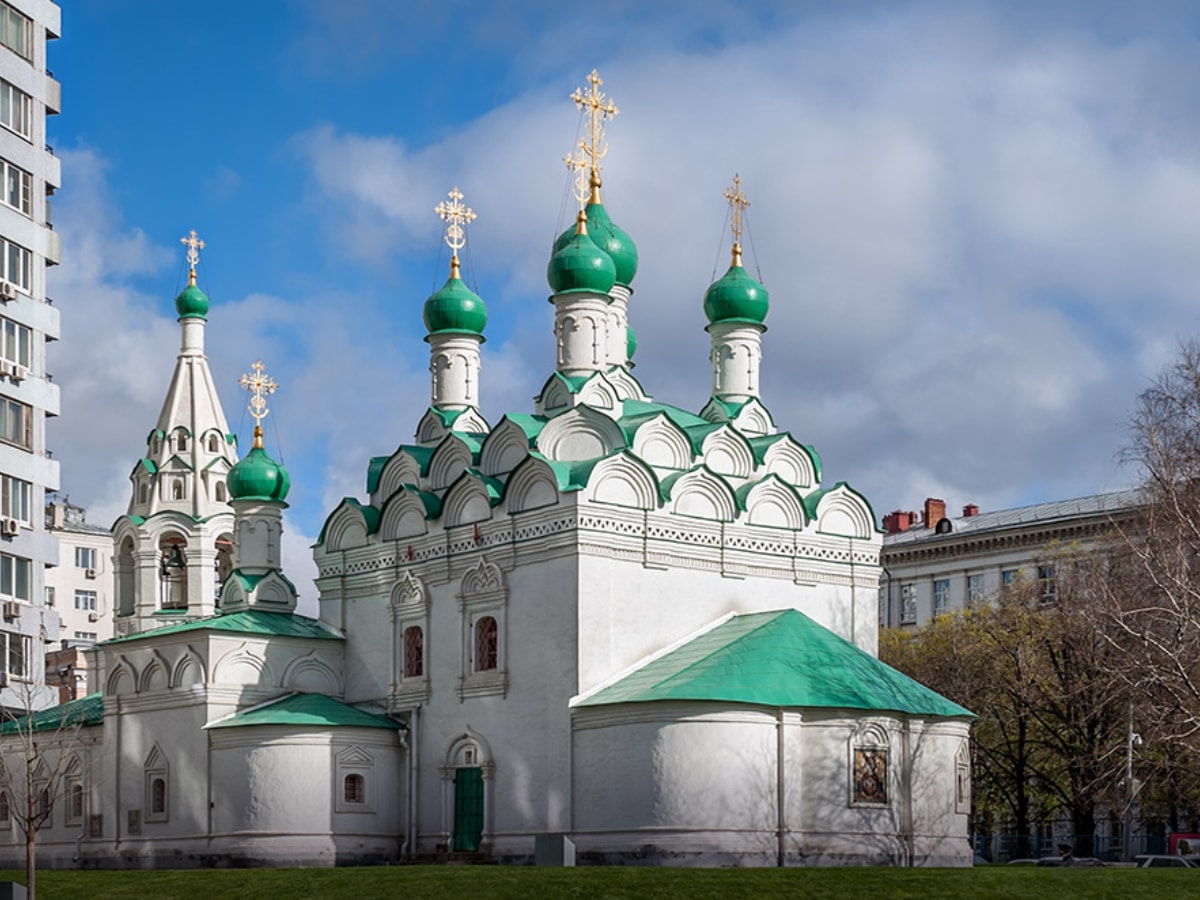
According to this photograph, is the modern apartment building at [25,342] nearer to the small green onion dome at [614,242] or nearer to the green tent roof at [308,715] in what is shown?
the green tent roof at [308,715]

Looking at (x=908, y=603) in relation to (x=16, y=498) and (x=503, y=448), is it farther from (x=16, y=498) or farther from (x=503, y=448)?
(x=16, y=498)

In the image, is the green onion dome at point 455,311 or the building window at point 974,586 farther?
the building window at point 974,586

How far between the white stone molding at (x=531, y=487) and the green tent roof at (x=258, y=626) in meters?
5.40

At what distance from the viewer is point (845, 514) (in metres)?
33.3

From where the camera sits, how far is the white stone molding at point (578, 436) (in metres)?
31.4

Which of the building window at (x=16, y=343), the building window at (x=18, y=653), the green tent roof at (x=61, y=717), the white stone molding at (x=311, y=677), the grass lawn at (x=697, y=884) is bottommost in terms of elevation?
the grass lawn at (x=697, y=884)

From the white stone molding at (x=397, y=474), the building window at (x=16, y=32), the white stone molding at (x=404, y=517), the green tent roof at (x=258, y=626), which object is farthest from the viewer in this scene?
the white stone molding at (x=397, y=474)

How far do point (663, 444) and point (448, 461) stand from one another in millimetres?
4221

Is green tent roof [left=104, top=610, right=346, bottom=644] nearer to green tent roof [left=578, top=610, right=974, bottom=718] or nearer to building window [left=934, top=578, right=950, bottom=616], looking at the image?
green tent roof [left=578, top=610, right=974, bottom=718]

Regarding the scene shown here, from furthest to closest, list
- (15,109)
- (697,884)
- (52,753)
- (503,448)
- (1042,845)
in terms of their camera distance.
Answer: (1042,845)
(52,753)
(503,448)
(15,109)
(697,884)

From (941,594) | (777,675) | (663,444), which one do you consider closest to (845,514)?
(663,444)

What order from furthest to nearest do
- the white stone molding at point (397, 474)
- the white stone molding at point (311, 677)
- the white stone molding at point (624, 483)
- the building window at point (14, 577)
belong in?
the white stone molding at point (397, 474) < the white stone molding at point (311, 677) < the building window at point (14, 577) < the white stone molding at point (624, 483)

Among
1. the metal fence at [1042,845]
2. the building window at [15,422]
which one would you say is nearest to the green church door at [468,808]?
the building window at [15,422]

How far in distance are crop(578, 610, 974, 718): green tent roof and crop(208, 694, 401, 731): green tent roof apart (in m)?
5.03
